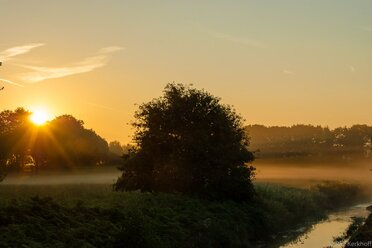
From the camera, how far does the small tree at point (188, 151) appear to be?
49875mm

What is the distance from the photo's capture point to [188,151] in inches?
1976

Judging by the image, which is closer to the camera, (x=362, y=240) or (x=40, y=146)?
(x=362, y=240)

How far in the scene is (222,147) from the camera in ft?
168

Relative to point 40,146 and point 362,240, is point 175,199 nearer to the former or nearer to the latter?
point 362,240

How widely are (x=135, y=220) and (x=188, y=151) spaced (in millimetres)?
22816

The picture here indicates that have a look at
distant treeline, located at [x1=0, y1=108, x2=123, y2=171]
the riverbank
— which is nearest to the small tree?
the riverbank

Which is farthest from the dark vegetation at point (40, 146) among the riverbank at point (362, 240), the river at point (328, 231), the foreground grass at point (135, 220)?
the riverbank at point (362, 240)

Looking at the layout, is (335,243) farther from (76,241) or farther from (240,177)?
(76,241)

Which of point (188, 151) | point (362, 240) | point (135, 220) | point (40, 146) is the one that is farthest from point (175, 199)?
point (40, 146)

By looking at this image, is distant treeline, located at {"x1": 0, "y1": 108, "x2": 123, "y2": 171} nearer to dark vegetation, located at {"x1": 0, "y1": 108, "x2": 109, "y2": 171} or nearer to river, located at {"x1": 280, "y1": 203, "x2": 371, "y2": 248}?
dark vegetation, located at {"x1": 0, "y1": 108, "x2": 109, "y2": 171}

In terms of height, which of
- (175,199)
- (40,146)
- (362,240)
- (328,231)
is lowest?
(328,231)

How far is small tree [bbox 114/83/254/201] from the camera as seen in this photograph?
49875mm

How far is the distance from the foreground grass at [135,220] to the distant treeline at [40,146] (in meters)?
56.6

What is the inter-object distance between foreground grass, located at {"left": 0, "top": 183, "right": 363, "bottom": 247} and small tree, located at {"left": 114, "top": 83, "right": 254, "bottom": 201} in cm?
327
